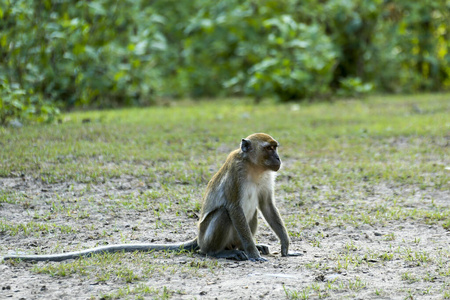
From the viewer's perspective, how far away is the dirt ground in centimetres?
480

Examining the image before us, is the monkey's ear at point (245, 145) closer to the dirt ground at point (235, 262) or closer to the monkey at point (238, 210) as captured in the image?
the monkey at point (238, 210)

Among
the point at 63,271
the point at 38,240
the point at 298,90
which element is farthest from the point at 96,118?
the point at 63,271

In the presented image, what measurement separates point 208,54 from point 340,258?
13.1m

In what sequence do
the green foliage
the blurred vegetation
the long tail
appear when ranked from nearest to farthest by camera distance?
the long tail < the green foliage < the blurred vegetation

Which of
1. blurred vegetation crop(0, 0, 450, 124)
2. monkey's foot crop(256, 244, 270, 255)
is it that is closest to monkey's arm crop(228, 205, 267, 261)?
monkey's foot crop(256, 244, 270, 255)

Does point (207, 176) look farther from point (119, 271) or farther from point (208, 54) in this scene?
point (208, 54)

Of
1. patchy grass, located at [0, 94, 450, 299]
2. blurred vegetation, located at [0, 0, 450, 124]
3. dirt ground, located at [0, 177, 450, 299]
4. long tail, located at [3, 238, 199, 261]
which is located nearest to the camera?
dirt ground, located at [0, 177, 450, 299]

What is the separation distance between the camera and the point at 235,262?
5.61m

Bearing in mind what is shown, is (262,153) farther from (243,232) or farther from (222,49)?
(222,49)

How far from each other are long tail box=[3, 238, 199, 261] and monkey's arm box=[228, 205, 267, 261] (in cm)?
50

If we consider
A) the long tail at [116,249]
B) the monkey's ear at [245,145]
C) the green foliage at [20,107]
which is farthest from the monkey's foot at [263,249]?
the green foliage at [20,107]

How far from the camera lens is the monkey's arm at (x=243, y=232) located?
222 inches

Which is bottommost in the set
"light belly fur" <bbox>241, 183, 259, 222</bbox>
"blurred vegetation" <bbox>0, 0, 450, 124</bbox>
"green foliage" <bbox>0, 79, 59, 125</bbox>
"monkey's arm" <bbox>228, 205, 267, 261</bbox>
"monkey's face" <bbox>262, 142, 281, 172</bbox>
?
"monkey's arm" <bbox>228, 205, 267, 261</bbox>

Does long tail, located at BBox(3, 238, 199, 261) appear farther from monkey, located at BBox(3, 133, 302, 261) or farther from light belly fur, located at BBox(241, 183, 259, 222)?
light belly fur, located at BBox(241, 183, 259, 222)
